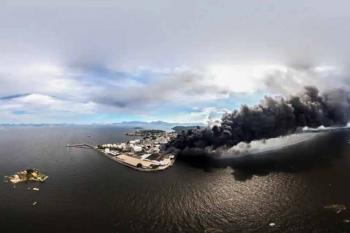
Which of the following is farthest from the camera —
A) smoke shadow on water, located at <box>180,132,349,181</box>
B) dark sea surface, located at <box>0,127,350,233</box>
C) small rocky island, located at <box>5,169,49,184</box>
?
smoke shadow on water, located at <box>180,132,349,181</box>

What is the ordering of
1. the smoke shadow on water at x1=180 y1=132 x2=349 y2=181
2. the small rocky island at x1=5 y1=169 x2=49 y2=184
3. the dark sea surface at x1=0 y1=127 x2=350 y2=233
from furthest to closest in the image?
1. the smoke shadow on water at x1=180 y1=132 x2=349 y2=181
2. the small rocky island at x1=5 y1=169 x2=49 y2=184
3. the dark sea surface at x1=0 y1=127 x2=350 y2=233

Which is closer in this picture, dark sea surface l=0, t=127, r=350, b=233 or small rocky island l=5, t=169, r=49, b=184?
dark sea surface l=0, t=127, r=350, b=233

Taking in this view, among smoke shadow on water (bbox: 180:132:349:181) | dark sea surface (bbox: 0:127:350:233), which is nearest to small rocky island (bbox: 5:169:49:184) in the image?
dark sea surface (bbox: 0:127:350:233)

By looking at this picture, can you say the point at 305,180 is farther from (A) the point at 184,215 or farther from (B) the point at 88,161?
(B) the point at 88,161

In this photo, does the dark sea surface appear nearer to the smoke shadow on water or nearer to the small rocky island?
the smoke shadow on water

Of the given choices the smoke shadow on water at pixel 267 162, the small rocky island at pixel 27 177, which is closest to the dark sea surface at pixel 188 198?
the smoke shadow on water at pixel 267 162

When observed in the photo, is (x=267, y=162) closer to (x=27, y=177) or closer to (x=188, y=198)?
(x=188, y=198)

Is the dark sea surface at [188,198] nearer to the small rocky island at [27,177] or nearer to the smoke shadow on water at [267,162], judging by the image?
the smoke shadow on water at [267,162]

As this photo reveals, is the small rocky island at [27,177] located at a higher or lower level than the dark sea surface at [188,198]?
higher

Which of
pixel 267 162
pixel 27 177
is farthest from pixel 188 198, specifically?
pixel 27 177
